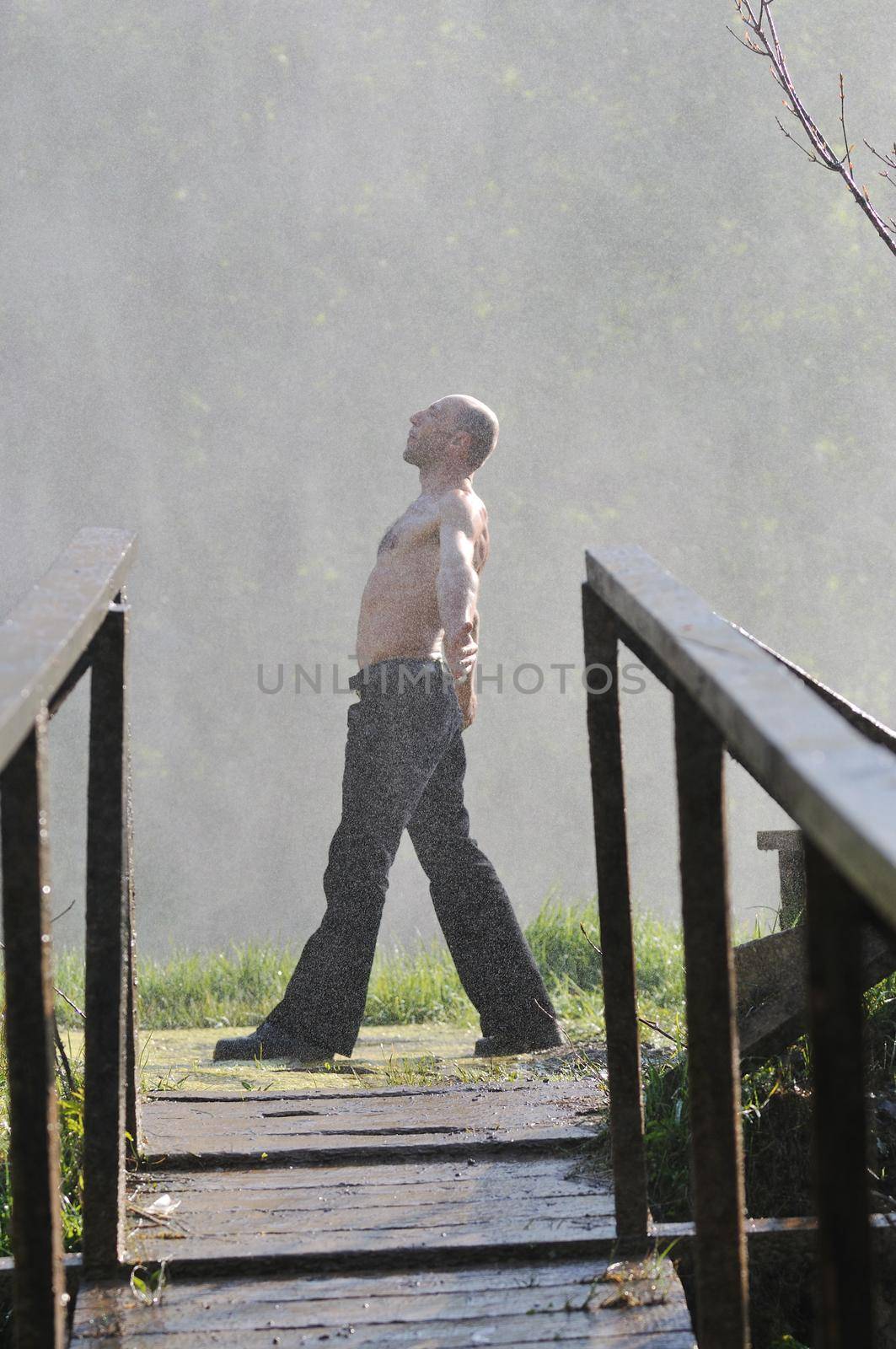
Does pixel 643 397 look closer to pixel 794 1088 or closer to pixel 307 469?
pixel 307 469

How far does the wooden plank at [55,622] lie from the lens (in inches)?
46.5

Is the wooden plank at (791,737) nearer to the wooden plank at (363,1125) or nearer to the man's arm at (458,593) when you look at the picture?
the wooden plank at (363,1125)

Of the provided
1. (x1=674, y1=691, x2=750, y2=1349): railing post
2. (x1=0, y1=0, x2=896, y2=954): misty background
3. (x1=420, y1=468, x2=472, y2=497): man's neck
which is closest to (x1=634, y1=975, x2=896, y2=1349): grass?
(x1=674, y1=691, x2=750, y2=1349): railing post

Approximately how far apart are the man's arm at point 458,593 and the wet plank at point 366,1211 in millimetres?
1511

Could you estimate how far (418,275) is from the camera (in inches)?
309

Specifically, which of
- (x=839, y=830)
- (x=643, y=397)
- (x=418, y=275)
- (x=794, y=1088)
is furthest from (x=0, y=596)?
(x=839, y=830)

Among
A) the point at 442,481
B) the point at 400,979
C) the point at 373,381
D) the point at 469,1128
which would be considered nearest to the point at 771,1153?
the point at 469,1128

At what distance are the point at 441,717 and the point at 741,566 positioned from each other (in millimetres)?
4709

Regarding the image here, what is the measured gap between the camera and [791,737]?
38.6 inches

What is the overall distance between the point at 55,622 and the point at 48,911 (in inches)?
12.1

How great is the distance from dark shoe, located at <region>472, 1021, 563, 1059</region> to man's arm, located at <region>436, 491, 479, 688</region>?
92 centimetres

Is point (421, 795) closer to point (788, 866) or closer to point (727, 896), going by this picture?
point (788, 866)

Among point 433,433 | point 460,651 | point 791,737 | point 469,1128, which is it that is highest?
point 433,433

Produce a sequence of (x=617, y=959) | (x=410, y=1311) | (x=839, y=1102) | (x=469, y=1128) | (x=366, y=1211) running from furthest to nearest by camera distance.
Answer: (x=469, y=1128) < (x=366, y=1211) < (x=617, y=959) < (x=410, y=1311) < (x=839, y=1102)
